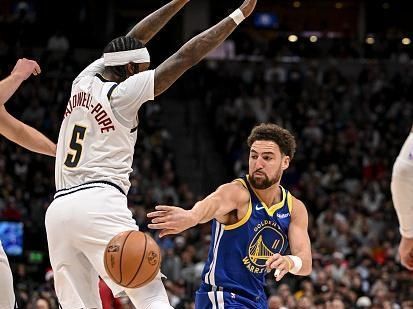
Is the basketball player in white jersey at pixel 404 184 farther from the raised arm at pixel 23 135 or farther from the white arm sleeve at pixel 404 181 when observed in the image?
the raised arm at pixel 23 135

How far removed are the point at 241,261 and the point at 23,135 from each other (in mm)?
1780

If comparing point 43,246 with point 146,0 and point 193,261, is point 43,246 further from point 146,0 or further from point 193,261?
point 146,0

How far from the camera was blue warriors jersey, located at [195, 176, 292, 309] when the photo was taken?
251 inches

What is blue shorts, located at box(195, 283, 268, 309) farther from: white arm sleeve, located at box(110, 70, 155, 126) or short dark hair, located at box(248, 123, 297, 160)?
white arm sleeve, located at box(110, 70, 155, 126)

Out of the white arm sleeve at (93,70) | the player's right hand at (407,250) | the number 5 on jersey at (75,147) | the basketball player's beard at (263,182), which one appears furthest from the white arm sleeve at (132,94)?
the player's right hand at (407,250)

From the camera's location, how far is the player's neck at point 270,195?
21.6 ft

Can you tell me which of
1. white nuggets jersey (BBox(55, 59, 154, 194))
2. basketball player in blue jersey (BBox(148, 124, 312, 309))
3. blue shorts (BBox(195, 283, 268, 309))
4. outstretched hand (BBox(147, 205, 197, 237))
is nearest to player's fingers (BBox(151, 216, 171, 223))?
outstretched hand (BBox(147, 205, 197, 237))

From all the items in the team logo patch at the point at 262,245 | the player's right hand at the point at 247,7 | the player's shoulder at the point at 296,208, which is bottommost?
the team logo patch at the point at 262,245

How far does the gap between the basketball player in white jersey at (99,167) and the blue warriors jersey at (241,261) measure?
2.24 ft

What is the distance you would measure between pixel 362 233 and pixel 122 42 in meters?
12.7

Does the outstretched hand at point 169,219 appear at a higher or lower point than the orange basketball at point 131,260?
higher

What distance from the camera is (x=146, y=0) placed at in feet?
90.1

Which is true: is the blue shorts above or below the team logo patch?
below

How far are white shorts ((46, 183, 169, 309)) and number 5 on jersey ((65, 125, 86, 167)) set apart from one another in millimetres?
194
